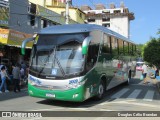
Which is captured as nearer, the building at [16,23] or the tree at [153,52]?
the building at [16,23]

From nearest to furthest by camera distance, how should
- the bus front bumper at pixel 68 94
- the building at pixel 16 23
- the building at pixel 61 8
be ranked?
the bus front bumper at pixel 68 94, the building at pixel 16 23, the building at pixel 61 8

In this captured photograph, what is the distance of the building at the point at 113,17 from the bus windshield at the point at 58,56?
95495 millimetres

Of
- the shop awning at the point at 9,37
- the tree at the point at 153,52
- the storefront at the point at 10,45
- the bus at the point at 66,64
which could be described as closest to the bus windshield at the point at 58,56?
the bus at the point at 66,64

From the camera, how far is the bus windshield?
38.4 feet

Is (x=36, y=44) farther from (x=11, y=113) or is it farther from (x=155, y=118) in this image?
(x=155, y=118)

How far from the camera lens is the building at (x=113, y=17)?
110 meters

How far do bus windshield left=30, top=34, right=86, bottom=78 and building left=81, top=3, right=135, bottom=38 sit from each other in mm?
95495

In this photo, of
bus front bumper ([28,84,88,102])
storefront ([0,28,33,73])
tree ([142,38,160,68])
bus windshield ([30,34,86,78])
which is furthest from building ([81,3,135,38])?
bus front bumper ([28,84,88,102])

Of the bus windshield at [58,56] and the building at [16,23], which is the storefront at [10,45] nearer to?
the building at [16,23]

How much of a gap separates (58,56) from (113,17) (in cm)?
10374

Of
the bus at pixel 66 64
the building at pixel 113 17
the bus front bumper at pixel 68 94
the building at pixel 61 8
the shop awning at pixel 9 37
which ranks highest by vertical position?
the building at pixel 113 17

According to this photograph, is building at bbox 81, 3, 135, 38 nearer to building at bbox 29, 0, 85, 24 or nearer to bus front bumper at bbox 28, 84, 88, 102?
building at bbox 29, 0, 85, 24

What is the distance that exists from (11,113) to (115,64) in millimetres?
8474

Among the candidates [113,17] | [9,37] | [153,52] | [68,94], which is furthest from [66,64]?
[113,17]
